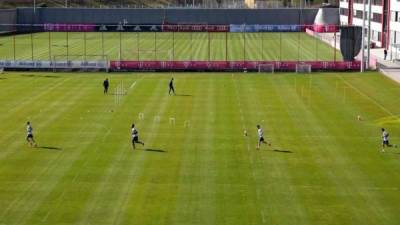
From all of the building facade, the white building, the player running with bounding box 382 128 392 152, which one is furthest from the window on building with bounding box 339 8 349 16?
the player running with bounding box 382 128 392 152

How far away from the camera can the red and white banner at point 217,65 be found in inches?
3009

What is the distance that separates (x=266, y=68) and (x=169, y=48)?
26.8 meters

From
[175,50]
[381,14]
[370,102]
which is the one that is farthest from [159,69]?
[381,14]

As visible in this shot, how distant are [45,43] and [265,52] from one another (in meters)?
→ 36.3

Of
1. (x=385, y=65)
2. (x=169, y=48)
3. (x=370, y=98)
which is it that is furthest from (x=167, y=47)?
(x=370, y=98)

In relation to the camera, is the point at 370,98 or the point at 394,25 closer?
the point at 370,98

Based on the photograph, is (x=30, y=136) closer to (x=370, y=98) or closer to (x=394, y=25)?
(x=370, y=98)

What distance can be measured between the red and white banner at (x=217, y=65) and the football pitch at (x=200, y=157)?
13811 mm

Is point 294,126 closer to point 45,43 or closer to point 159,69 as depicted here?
point 159,69

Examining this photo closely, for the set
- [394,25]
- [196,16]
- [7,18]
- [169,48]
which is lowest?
[169,48]

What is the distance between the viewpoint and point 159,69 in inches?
3027

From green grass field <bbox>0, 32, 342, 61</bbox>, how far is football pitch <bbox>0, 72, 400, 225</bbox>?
24707 mm

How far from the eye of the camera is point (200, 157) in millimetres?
37094

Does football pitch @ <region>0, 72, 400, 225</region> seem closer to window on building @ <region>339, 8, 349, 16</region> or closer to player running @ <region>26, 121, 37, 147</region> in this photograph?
player running @ <region>26, 121, 37, 147</region>
